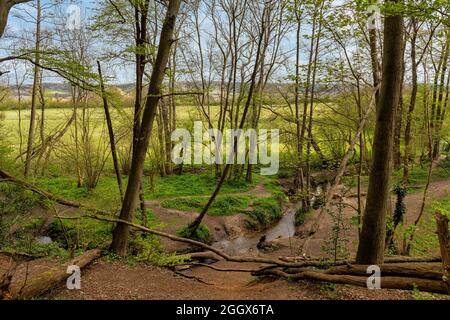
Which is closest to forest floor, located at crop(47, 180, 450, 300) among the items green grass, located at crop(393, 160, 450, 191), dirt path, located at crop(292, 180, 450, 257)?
dirt path, located at crop(292, 180, 450, 257)

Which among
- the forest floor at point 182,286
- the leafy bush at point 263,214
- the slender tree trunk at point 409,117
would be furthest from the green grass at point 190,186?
the slender tree trunk at point 409,117

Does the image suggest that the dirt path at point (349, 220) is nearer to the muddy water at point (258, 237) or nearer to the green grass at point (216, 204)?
the muddy water at point (258, 237)

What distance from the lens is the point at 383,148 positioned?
612 centimetres

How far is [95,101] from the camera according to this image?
61.9 feet

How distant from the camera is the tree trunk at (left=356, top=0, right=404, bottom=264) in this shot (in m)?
5.90

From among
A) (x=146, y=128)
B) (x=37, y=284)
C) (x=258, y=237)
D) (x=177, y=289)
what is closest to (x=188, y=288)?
(x=177, y=289)

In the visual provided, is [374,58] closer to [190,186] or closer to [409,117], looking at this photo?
[409,117]

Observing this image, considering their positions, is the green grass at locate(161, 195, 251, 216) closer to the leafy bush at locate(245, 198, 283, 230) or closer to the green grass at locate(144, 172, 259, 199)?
the leafy bush at locate(245, 198, 283, 230)

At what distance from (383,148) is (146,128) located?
5.42 meters

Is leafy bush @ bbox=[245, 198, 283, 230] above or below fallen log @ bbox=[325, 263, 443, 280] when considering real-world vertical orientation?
below

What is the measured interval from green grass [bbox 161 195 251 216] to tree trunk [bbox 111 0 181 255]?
723cm

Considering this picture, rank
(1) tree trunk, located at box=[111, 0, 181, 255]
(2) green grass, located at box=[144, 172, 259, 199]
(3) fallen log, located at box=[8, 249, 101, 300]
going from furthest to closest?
(2) green grass, located at box=[144, 172, 259, 199] → (1) tree trunk, located at box=[111, 0, 181, 255] → (3) fallen log, located at box=[8, 249, 101, 300]

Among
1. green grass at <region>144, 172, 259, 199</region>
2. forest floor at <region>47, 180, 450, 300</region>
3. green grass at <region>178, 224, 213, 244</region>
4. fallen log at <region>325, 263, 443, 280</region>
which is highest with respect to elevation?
fallen log at <region>325, 263, 443, 280</region>
